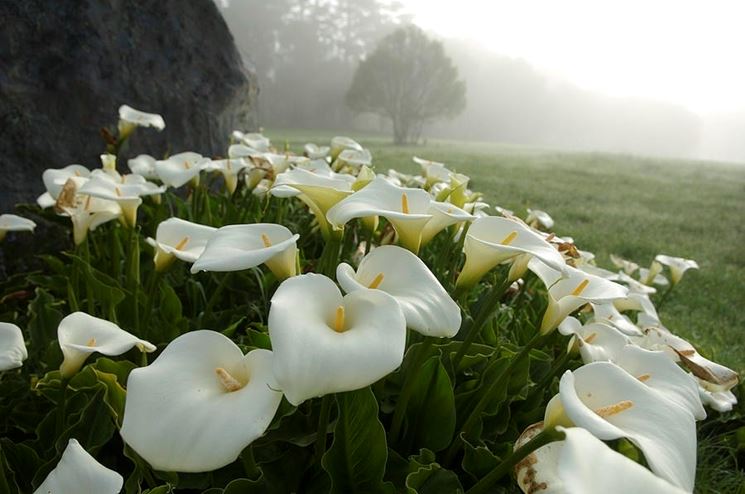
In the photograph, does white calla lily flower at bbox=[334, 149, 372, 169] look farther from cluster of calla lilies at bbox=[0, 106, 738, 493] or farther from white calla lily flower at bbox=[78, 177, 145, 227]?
cluster of calla lilies at bbox=[0, 106, 738, 493]

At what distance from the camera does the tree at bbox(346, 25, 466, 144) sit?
118 feet

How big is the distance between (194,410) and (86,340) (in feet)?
1.88

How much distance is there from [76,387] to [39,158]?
189 cm

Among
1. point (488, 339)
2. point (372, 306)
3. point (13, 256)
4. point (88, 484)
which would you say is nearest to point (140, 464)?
point (88, 484)

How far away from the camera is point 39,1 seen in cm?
281

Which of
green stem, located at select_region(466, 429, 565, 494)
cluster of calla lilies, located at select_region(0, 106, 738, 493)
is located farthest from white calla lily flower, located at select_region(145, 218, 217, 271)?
green stem, located at select_region(466, 429, 565, 494)

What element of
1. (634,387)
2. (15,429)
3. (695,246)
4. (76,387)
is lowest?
(695,246)

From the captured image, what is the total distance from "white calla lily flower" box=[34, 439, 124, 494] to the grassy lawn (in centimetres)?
256

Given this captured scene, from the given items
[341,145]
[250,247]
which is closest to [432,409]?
[250,247]

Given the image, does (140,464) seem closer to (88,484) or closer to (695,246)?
(88,484)

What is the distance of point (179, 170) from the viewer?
1.96 metres

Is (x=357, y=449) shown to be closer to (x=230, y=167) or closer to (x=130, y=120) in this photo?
(x=230, y=167)

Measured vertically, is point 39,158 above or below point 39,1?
below

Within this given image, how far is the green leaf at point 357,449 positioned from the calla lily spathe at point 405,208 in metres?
0.33
